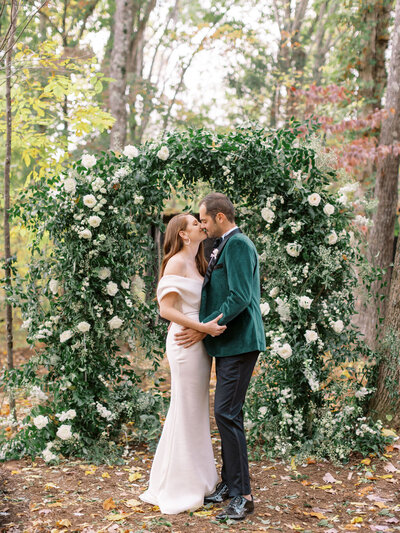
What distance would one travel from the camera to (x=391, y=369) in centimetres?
463

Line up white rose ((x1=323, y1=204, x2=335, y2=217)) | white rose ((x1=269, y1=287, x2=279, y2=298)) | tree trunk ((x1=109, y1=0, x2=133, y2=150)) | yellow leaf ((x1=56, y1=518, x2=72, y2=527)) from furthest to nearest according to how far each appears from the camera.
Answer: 1. tree trunk ((x1=109, y1=0, x2=133, y2=150))
2. white rose ((x1=269, y1=287, x2=279, y2=298))
3. white rose ((x1=323, y1=204, x2=335, y2=217))
4. yellow leaf ((x1=56, y1=518, x2=72, y2=527))

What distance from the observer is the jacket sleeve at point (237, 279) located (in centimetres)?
330

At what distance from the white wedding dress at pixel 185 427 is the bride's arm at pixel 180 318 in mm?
42

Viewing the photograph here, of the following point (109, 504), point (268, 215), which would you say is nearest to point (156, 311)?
point (268, 215)

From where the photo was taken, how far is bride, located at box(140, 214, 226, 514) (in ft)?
11.8

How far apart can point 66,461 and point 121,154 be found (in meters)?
2.70

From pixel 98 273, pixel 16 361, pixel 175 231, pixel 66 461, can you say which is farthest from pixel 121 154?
pixel 16 361

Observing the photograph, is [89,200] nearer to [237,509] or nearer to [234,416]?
[234,416]

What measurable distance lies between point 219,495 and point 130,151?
9.25 feet

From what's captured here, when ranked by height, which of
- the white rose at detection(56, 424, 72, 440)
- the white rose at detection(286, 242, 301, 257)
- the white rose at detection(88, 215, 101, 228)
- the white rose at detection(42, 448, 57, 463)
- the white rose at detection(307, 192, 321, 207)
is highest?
the white rose at detection(307, 192, 321, 207)

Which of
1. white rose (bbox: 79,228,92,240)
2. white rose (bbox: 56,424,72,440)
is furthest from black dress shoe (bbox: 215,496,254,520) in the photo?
white rose (bbox: 79,228,92,240)

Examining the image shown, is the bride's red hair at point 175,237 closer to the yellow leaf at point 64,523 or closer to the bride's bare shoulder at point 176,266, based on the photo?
the bride's bare shoulder at point 176,266

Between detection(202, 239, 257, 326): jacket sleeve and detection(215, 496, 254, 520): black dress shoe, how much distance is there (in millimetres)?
1154

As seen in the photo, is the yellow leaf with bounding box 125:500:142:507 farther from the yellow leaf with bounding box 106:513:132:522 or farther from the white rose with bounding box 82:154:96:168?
the white rose with bounding box 82:154:96:168
